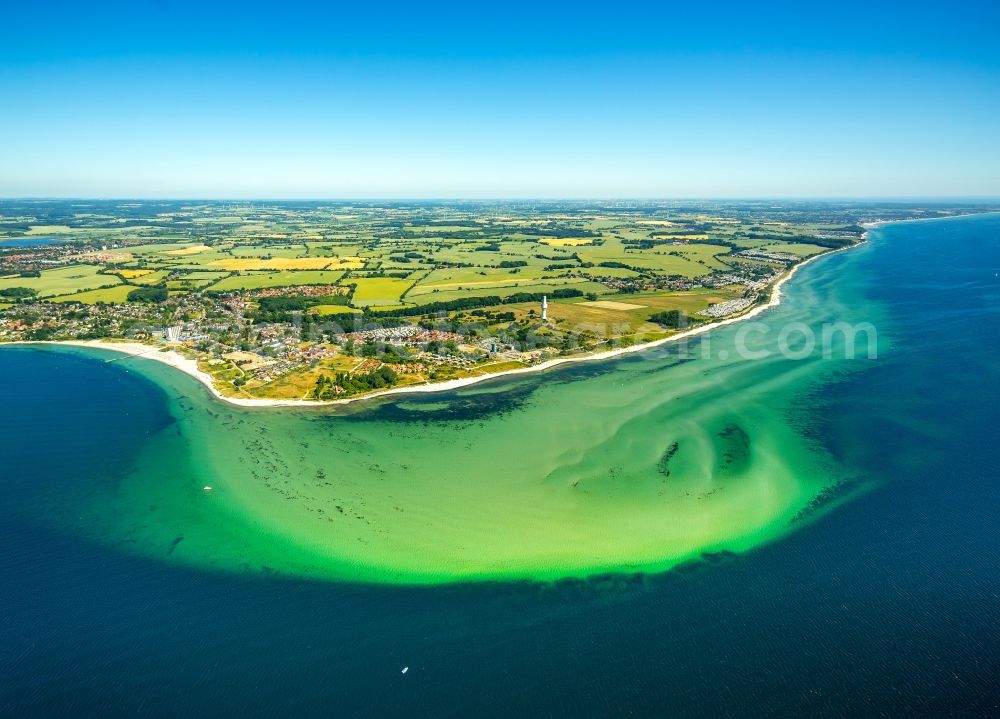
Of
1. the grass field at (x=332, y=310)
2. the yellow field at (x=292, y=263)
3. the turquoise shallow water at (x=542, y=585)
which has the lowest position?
the turquoise shallow water at (x=542, y=585)

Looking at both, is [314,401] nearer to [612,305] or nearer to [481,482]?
[481,482]

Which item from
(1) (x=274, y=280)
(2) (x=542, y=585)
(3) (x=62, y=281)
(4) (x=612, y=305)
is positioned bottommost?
(2) (x=542, y=585)

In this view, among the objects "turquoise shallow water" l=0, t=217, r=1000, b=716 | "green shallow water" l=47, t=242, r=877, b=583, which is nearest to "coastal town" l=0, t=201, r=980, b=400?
"green shallow water" l=47, t=242, r=877, b=583

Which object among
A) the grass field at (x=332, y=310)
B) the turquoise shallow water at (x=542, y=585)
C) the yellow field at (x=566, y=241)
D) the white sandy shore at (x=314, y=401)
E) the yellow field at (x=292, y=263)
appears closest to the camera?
the turquoise shallow water at (x=542, y=585)

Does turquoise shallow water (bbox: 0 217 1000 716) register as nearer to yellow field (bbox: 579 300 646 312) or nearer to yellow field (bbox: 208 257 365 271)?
yellow field (bbox: 579 300 646 312)

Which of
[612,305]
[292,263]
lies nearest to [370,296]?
[612,305]

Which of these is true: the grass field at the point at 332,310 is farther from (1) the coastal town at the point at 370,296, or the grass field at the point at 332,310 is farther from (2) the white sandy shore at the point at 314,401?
(2) the white sandy shore at the point at 314,401

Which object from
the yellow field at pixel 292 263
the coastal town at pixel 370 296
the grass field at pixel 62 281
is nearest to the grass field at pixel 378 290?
the coastal town at pixel 370 296
